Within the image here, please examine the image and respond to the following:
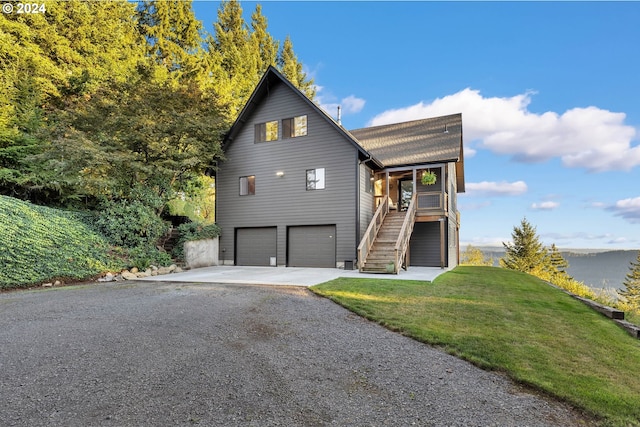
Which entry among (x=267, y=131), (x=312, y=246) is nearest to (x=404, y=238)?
(x=312, y=246)

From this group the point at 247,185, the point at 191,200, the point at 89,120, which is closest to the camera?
the point at 89,120

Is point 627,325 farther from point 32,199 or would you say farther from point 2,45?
point 2,45

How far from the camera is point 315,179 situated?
1324 centimetres

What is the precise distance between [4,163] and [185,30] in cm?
1667

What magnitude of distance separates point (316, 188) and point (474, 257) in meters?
29.9

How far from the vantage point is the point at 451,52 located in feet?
54.1

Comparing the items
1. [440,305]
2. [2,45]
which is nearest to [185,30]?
[2,45]

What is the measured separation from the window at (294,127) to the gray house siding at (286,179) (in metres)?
0.19

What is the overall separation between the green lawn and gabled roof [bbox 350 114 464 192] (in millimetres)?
6992

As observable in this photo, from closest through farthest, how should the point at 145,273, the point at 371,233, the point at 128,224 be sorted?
the point at 145,273 → the point at 128,224 → the point at 371,233

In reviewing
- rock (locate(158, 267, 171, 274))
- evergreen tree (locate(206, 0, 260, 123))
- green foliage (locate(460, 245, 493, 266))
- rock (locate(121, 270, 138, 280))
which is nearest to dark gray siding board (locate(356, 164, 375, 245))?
rock (locate(158, 267, 171, 274))

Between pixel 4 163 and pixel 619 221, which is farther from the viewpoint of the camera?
pixel 619 221

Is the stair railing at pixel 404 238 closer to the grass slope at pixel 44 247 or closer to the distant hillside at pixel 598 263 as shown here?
the grass slope at pixel 44 247

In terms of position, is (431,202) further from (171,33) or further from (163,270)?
(171,33)
